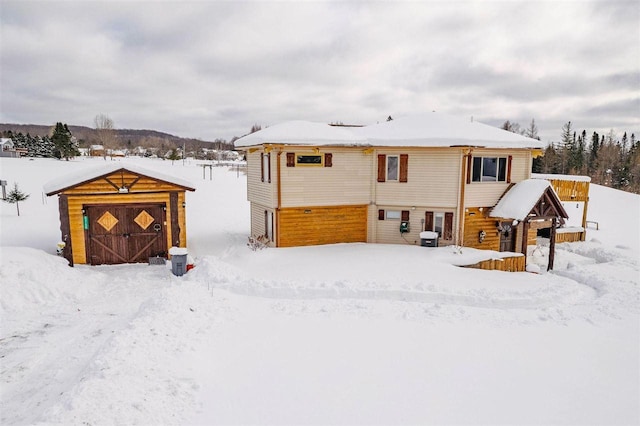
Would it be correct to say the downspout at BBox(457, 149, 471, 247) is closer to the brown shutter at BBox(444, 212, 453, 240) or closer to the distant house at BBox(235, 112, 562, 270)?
the distant house at BBox(235, 112, 562, 270)

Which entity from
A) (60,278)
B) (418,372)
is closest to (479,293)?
(418,372)

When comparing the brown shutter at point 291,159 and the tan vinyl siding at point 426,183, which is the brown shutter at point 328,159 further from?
the tan vinyl siding at point 426,183

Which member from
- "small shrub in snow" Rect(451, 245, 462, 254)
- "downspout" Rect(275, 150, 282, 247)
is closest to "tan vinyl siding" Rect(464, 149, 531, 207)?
"small shrub in snow" Rect(451, 245, 462, 254)

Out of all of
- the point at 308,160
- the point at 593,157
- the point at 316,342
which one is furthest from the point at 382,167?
the point at 593,157

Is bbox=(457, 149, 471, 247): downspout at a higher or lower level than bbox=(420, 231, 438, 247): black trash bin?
higher

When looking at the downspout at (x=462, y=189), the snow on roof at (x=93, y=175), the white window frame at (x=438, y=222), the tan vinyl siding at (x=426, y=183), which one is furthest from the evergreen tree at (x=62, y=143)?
the downspout at (x=462, y=189)

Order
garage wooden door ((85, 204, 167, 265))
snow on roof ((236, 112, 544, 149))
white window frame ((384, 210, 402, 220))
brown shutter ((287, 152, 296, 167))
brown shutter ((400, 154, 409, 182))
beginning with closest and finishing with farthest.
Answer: garage wooden door ((85, 204, 167, 265)) < snow on roof ((236, 112, 544, 149)) < brown shutter ((287, 152, 296, 167)) < brown shutter ((400, 154, 409, 182)) < white window frame ((384, 210, 402, 220))
